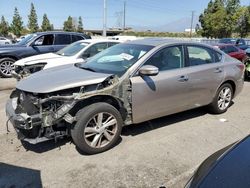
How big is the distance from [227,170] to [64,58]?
22.1 feet

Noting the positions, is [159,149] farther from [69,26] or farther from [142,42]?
[69,26]

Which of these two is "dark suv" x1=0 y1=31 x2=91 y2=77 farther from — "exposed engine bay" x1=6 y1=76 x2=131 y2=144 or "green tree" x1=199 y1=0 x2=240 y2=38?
"green tree" x1=199 y1=0 x2=240 y2=38

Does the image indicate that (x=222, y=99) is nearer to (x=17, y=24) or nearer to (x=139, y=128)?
(x=139, y=128)

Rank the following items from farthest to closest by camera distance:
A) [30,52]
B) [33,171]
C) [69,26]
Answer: [69,26] < [30,52] < [33,171]

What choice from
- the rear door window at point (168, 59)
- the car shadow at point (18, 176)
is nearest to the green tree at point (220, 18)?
the rear door window at point (168, 59)

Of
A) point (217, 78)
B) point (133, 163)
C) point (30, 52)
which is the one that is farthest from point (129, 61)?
point (30, 52)

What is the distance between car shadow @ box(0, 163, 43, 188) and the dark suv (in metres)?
7.54

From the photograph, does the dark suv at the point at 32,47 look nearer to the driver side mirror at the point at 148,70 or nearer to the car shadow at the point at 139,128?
the car shadow at the point at 139,128

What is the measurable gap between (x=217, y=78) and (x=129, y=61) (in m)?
2.03

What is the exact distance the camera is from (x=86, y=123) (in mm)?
3852

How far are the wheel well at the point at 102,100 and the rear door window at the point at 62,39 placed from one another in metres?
7.76

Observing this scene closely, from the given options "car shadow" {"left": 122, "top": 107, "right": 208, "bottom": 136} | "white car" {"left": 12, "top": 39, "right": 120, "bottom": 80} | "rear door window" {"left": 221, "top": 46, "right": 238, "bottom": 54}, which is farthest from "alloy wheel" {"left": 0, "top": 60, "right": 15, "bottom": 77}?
"rear door window" {"left": 221, "top": 46, "right": 238, "bottom": 54}

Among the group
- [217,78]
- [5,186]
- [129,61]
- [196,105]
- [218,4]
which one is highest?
[218,4]

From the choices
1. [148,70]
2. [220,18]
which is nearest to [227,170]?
[148,70]
